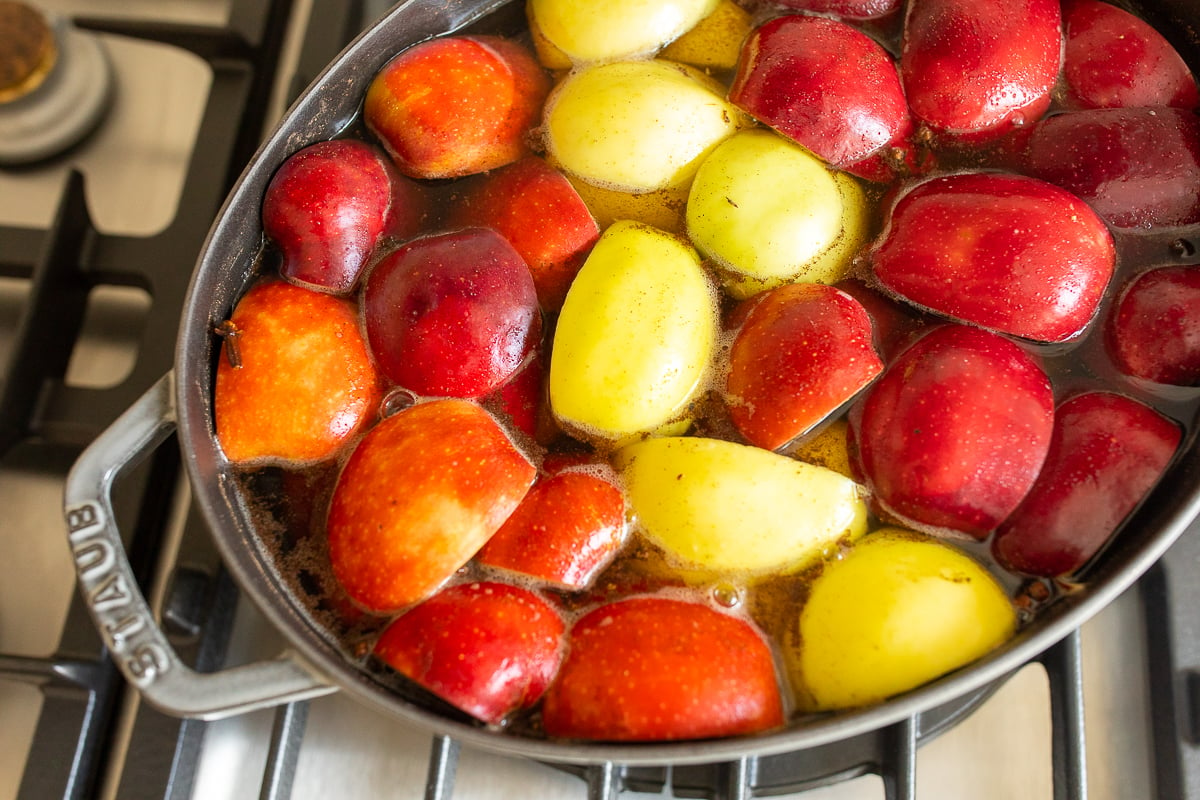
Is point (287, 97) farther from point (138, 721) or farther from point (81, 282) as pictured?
point (138, 721)

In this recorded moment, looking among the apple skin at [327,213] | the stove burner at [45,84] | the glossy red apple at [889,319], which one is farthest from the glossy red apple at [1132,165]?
the stove burner at [45,84]

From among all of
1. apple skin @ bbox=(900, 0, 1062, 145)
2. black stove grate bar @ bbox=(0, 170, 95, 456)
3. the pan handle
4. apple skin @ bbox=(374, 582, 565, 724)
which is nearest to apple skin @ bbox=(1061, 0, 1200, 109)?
apple skin @ bbox=(900, 0, 1062, 145)

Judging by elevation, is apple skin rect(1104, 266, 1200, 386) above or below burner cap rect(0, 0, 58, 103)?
below

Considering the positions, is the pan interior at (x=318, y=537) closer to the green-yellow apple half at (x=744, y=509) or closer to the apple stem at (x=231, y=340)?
the apple stem at (x=231, y=340)

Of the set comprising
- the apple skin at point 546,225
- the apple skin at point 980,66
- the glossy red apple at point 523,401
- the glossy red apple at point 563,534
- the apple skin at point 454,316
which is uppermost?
the apple skin at point 980,66

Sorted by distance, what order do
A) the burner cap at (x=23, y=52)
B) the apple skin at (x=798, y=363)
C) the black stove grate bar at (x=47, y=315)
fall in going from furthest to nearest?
1. the burner cap at (x=23, y=52)
2. the black stove grate bar at (x=47, y=315)
3. the apple skin at (x=798, y=363)

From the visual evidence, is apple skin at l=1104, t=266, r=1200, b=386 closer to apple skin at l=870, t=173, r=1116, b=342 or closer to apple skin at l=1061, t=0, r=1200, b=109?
apple skin at l=870, t=173, r=1116, b=342

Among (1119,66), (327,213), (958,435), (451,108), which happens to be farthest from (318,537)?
(1119,66)
